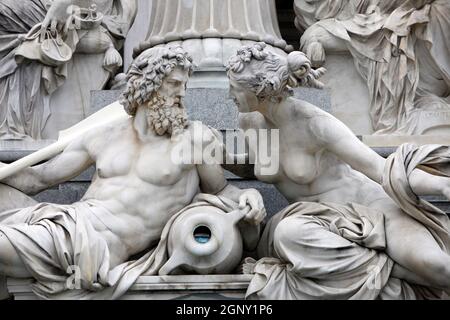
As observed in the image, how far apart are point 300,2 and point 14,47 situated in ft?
8.08

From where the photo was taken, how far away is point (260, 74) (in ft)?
39.7

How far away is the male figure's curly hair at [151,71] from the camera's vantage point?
12.2 m

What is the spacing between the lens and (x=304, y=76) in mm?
12227

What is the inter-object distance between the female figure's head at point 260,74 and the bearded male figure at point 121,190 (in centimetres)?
40

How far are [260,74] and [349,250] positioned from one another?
53.5 inches

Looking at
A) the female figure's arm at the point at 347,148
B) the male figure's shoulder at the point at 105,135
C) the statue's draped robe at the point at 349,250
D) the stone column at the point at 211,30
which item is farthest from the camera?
the stone column at the point at 211,30

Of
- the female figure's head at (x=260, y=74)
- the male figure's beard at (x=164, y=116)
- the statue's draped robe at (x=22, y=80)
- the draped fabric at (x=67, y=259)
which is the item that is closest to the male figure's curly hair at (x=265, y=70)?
the female figure's head at (x=260, y=74)

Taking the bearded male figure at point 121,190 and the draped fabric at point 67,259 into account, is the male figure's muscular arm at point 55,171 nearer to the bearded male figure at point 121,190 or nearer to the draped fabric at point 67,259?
the bearded male figure at point 121,190

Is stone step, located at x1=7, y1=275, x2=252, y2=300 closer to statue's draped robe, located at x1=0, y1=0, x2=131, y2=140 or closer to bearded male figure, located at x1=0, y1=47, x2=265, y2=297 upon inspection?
bearded male figure, located at x1=0, y1=47, x2=265, y2=297

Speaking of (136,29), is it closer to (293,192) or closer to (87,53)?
(87,53)

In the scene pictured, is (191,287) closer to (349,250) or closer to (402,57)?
(349,250)

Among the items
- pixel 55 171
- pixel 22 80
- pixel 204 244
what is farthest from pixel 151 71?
pixel 22 80

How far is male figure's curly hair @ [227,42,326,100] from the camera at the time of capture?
12078mm

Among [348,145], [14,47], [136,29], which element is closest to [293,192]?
[348,145]
